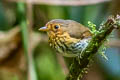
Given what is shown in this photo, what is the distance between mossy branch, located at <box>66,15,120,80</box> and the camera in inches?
64.4

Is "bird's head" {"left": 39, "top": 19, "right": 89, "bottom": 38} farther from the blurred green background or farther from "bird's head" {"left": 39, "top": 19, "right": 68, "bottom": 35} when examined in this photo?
the blurred green background

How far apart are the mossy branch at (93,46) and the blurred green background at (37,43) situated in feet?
5.22

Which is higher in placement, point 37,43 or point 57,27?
point 57,27

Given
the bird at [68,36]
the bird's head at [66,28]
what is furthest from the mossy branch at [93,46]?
the bird's head at [66,28]

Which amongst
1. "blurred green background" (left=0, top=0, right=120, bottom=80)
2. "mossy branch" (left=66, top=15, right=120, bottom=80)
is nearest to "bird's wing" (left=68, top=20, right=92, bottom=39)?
"mossy branch" (left=66, top=15, right=120, bottom=80)

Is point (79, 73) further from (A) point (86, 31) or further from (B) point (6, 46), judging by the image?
(B) point (6, 46)

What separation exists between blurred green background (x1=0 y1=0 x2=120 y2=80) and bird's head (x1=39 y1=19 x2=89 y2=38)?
1280 mm

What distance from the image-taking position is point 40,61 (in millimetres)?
3996

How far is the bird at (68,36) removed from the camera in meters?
2.11

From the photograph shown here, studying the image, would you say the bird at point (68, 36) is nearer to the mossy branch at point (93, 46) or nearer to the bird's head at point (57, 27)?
the bird's head at point (57, 27)

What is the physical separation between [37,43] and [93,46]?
2290 mm

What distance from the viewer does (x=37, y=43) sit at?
13.1ft

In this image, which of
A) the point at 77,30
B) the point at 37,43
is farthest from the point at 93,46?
the point at 37,43

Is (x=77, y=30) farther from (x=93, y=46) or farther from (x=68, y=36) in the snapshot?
(x=93, y=46)
